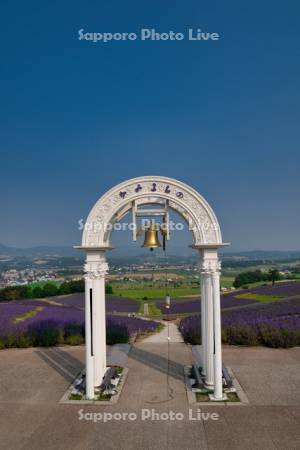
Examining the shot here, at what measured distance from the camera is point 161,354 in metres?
12.0

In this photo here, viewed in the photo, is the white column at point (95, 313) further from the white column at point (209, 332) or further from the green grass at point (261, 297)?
the green grass at point (261, 297)

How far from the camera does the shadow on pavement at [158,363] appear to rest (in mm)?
10156

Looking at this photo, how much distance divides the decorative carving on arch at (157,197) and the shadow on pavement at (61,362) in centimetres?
398

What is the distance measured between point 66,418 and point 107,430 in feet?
3.33

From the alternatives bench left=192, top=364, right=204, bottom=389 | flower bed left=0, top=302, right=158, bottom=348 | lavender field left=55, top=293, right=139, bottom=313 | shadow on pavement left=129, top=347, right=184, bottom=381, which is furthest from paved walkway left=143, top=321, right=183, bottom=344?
lavender field left=55, top=293, right=139, bottom=313

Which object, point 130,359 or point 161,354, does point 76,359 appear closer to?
point 130,359

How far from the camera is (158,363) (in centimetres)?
1104

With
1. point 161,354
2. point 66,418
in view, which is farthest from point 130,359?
point 66,418

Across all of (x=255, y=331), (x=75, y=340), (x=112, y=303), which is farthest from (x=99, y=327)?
(x=112, y=303)

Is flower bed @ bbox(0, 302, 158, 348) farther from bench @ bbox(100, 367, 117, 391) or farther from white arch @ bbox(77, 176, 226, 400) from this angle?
white arch @ bbox(77, 176, 226, 400)

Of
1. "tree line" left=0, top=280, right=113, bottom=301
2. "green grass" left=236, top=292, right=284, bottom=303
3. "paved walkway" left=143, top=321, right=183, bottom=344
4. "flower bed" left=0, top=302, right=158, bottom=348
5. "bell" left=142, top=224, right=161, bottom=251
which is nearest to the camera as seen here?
"bell" left=142, top=224, right=161, bottom=251

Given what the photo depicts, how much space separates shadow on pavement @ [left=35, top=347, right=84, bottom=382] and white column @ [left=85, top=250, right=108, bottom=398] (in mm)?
1407

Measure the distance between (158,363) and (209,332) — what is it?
2.83 meters

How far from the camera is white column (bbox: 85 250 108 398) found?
855 centimetres
